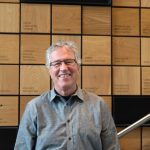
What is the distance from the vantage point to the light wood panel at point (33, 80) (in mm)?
2682

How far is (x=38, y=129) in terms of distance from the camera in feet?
4.95

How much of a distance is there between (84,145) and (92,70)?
1.37 meters

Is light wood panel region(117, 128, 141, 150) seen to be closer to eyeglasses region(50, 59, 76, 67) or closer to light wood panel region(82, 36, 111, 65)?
light wood panel region(82, 36, 111, 65)

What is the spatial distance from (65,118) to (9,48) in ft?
4.46

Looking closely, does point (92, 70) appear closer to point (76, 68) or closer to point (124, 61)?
point (124, 61)

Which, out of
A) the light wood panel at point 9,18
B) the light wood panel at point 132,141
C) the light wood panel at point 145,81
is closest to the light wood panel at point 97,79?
the light wood panel at point 145,81

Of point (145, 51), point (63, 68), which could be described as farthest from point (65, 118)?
point (145, 51)

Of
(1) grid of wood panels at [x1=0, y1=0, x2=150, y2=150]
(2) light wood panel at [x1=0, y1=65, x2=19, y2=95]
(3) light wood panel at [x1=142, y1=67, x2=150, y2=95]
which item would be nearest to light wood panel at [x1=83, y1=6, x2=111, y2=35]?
(1) grid of wood panels at [x1=0, y1=0, x2=150, y2=150]

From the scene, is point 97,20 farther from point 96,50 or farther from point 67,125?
point 67,125

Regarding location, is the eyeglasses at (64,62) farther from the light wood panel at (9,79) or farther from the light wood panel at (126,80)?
the light wood panel at (126,80)

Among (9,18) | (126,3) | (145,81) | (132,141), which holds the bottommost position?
(132,141)

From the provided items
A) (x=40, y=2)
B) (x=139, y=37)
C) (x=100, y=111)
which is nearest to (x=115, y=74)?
(x=139, y=37)

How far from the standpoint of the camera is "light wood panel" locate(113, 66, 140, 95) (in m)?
2.80

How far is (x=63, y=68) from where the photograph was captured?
152 cm
